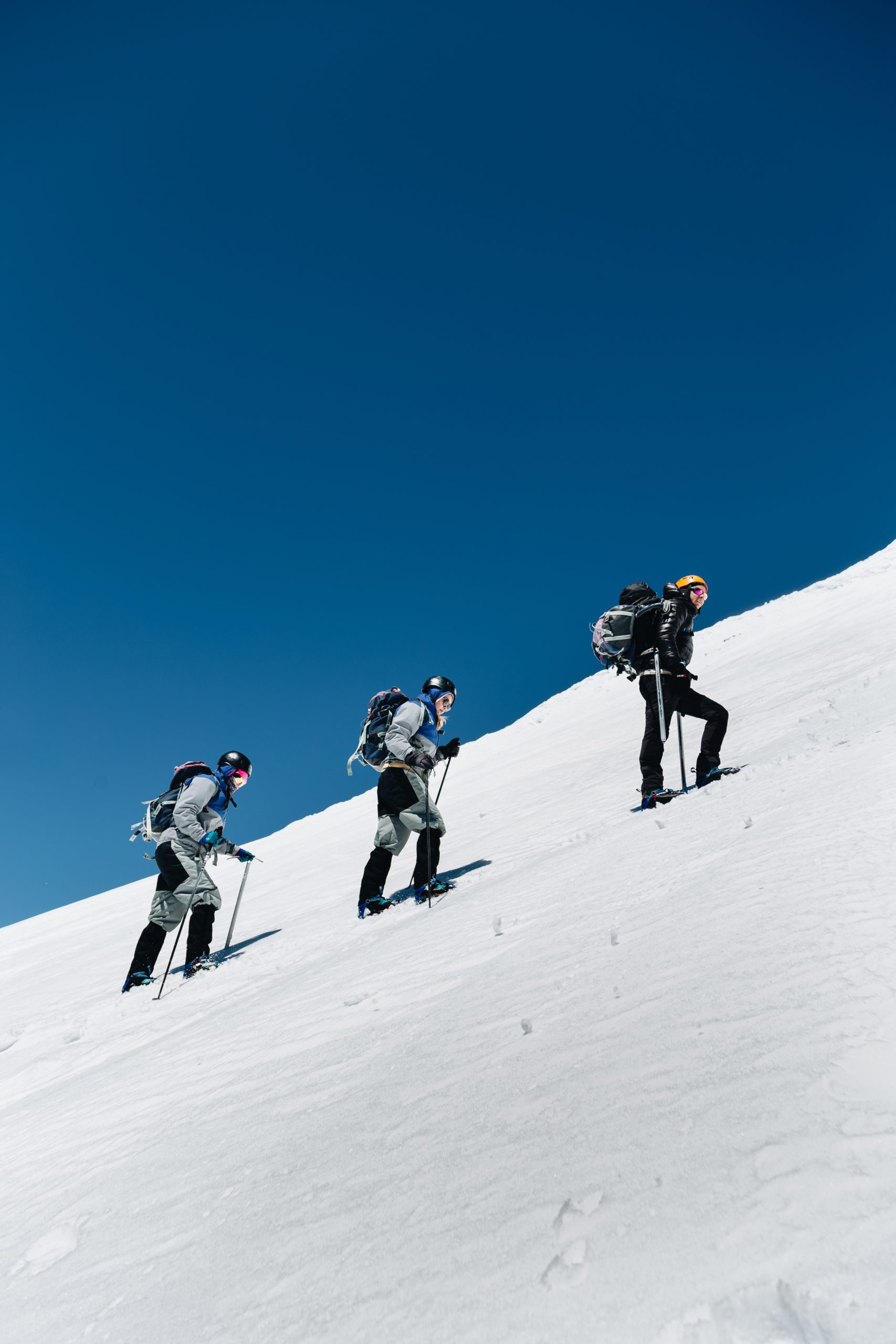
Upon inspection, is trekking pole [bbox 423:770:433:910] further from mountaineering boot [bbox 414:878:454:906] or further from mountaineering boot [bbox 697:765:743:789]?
mountaineering boot [bbox 697:765:743:789]

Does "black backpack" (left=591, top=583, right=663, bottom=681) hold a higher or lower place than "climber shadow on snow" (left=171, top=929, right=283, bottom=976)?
higher

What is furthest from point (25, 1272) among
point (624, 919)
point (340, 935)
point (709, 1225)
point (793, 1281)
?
point (340, 935)

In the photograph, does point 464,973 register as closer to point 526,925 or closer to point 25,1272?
point 526,925

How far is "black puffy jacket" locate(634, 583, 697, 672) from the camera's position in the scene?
775 cm

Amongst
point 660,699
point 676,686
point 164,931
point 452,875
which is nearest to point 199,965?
point 164,931

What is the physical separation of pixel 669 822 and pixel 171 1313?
471 cm

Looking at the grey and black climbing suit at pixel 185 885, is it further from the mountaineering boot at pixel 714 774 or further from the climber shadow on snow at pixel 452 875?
the mountaineering boot at pixel 714 774

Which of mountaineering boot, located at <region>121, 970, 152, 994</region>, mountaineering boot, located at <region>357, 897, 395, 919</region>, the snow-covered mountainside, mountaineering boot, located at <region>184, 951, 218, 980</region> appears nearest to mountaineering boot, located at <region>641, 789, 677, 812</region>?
the snow-covered mountainside

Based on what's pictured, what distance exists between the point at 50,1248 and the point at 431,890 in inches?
173

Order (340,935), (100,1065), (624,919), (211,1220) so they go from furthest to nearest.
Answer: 1. (340,935)
2. (100,1065)
3. (624,919)
4. (211,1220)

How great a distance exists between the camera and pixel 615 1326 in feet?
5.22

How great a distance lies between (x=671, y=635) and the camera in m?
7.76

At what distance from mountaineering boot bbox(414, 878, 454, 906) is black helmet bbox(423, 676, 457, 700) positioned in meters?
1.86

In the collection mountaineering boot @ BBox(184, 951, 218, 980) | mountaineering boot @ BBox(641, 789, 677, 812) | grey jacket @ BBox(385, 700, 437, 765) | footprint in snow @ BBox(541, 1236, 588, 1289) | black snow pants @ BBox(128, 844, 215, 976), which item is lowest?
footprint in snow @ BBox(541, 1236, 588, 1289)
